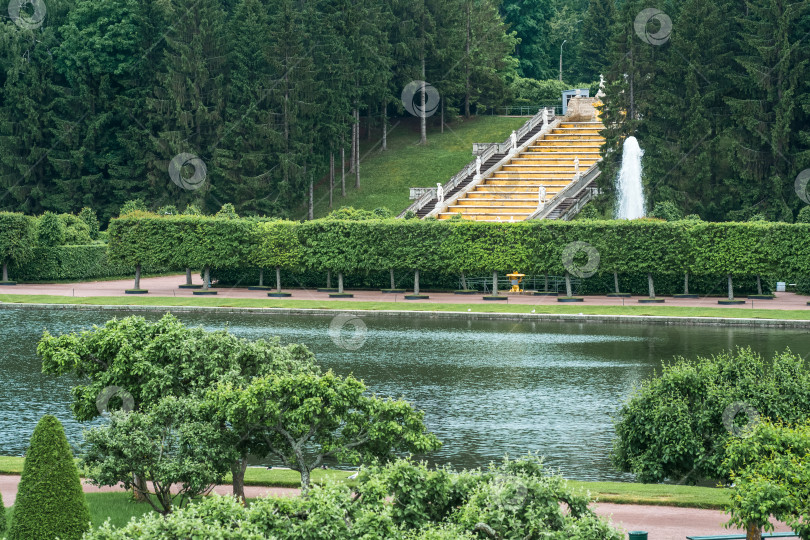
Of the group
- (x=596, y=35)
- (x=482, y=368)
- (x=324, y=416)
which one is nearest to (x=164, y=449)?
(x=324, y=416)

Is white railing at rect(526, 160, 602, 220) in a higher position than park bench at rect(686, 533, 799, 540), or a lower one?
higher

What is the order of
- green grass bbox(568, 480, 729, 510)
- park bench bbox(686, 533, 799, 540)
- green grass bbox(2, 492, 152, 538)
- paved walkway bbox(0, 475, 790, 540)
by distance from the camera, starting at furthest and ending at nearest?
1. green grass bbox(568, 480, 729, 510)
2. green grass bbox(2, 492, 152, 538)
3. paved walkway bbox(0, 475, 790, 540)
4. park bench bbox(686, 533, 799, 540)

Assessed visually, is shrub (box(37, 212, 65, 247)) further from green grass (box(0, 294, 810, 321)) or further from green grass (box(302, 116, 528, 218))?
green grass (box(302, 116, 528, 218))

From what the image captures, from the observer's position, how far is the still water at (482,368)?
25000 mm

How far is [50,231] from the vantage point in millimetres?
63188

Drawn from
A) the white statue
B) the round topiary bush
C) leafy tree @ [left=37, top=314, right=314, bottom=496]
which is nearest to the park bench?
leafy tree @ [left=37, top=314, right=314, bottom=496]

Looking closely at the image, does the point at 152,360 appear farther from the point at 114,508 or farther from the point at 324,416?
the point at 324,416

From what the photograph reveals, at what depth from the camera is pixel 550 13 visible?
118 meters

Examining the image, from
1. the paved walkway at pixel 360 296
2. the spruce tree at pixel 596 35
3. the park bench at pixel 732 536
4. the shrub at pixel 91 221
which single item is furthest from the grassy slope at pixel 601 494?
the spruce tree at pixel 596 35

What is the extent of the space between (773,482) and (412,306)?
36.9 m

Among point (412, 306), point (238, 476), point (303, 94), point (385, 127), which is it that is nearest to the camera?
point (238, 476)

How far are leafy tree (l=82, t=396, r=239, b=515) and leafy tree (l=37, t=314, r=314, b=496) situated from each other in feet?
3.46

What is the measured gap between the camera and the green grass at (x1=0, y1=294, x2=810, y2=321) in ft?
158

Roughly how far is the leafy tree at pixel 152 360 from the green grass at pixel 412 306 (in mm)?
30631
